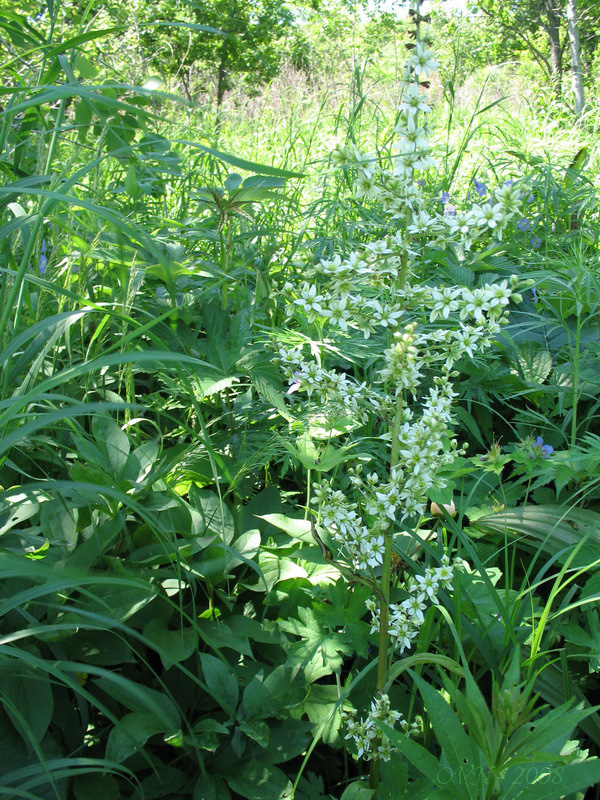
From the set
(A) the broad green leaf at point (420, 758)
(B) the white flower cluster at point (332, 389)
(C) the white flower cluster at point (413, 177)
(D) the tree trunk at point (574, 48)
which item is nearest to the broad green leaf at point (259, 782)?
(A) the broad green leaf at point (420, 758)

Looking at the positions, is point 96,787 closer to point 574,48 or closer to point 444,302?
point 444,302

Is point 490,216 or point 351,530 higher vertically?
point 490,216

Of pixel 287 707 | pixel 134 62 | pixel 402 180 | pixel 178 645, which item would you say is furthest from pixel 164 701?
pixel 134 62

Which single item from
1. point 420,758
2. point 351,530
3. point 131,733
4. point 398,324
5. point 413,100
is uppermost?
point 413,100

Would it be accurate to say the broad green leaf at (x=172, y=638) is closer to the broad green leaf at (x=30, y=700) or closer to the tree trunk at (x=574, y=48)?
the broad green leaf at (x=30, y=700)

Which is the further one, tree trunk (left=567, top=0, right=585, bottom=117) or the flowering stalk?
tree trunk (left=567, top=0, right=585, bottom=117)

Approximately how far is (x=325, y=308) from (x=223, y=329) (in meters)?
0.75

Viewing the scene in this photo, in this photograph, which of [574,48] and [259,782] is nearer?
[259,782]

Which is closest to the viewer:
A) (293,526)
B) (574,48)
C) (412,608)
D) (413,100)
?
(413,100)

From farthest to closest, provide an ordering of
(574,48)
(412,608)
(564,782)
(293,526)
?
(574,48) < (293,526) < (412,608) < (564,782)

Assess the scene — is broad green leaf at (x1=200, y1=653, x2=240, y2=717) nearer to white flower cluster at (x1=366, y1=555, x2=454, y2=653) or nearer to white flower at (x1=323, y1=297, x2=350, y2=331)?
white flower cluster at (x1=366, y1=555, x2=454, y2=653)

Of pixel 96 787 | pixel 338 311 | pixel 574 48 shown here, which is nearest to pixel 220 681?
pixel 96 787

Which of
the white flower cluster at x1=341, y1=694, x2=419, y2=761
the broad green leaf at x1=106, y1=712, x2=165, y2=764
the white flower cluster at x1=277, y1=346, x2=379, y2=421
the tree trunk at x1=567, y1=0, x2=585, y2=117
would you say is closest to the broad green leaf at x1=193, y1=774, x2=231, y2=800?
the broad green leaf at x1=106, y1=712, x2=165, y2=764

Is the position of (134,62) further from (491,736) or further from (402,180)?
(491,736)
